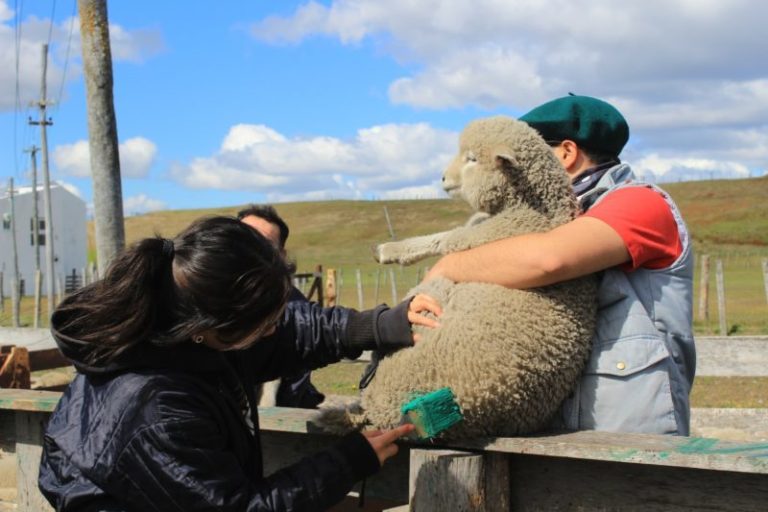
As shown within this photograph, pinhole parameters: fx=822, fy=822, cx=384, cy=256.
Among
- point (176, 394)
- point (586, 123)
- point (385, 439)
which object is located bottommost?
point (385, 439)

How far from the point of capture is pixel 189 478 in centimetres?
188

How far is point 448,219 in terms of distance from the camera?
89.1 m

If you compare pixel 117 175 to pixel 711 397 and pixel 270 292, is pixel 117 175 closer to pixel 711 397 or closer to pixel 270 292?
pixel 270 292

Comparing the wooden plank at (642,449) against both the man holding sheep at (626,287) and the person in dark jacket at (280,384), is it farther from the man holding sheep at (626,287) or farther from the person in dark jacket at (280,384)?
the person in dark jacket at (280,384)

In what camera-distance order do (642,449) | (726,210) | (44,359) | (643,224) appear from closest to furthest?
1. (642,449)
2. (643,224)
3. (44,359)
4. (726,210)

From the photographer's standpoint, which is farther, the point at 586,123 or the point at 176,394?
the point at 586,123

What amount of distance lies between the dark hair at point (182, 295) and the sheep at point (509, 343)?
47 centimetres

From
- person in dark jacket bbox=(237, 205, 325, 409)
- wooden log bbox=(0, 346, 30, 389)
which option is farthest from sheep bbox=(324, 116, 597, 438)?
wooden log bbox=(0, 346, 30, 389)

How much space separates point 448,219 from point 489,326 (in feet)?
286

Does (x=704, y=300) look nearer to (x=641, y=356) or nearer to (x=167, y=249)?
(x=641, y=356)

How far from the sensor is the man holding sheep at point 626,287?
2.29 metres

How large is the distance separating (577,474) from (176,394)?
108 centimetres

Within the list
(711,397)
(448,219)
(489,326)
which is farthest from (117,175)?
(448,219)

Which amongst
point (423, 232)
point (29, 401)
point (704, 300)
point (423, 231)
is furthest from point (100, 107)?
point (423, 231)
